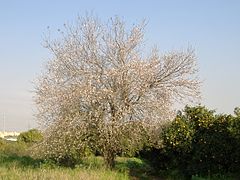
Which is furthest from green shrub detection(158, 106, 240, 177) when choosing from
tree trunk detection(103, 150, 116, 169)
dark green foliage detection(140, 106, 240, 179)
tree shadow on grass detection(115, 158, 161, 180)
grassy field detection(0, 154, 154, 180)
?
tree trunk detection(103, 150, 116, 169)

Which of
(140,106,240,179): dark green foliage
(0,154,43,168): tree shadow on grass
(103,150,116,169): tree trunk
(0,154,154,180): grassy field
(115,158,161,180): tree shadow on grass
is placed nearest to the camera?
(0,154,154,180): grassy field

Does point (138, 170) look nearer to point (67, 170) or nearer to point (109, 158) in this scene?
point (109, 158)

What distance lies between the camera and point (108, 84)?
21.5 metres

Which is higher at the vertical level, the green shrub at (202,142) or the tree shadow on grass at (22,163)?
the green shrub at (202,142)

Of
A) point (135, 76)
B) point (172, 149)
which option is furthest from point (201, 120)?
point (135, 76)

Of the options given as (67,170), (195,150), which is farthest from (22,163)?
(195,150)

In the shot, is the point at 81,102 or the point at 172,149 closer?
the point at 81,102

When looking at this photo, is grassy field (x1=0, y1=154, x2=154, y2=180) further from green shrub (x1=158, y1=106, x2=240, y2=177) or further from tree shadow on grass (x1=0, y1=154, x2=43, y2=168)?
green shrub (x1=158, y1=106, x2=240, y2=177)

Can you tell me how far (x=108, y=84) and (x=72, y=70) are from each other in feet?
6.27

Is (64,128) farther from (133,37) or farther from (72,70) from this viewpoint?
(133,37)

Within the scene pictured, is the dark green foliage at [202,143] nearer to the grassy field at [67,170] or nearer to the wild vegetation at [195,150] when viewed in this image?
the wild vegetation at [195,150]

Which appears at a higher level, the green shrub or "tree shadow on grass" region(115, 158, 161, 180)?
the green shrub

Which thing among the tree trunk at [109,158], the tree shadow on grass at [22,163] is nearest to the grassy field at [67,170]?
the tree shadow on grass at [22,163]

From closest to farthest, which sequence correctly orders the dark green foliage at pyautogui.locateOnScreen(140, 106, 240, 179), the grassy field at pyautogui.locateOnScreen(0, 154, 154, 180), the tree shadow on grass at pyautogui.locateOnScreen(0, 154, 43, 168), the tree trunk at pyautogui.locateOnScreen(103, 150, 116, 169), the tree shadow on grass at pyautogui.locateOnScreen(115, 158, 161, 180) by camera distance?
the grassy field at pyautogui.locateOnScreen(0, 154, 154, 180) → the tree shadow on grass at pyautogui.locateOnScreen(0, 154, 43, 168) → the dark green foliage at pyautogui.locateOnScreen(140, 106, 240, 179) → the tree trunk at pyautogui.locateOnScreen(103, 150, 116, 169) → the tree shadow on grass at pyautogui.locateOnScreen(115, 158, 161, 180)
